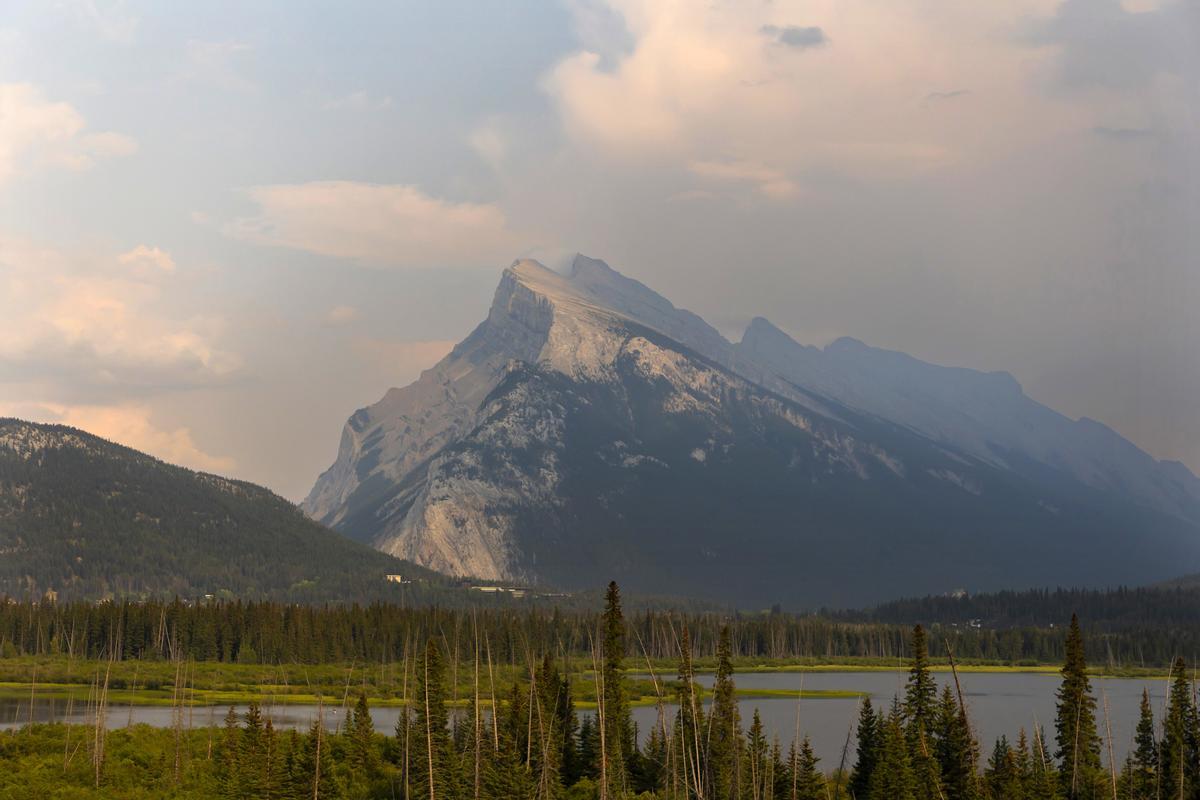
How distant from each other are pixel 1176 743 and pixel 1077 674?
9.17 meters

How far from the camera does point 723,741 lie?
12244 cm

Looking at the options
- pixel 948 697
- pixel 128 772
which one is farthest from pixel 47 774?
pixel 948 697

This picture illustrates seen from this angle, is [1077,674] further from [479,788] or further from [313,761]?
[313,761]

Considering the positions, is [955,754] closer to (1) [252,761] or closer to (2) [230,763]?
(1) [252,761]

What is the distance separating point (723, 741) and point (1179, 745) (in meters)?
36.7

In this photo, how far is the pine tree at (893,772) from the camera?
110562mm

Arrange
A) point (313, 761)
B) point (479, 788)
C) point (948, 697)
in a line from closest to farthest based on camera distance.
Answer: point (479, 788) → point (313, 761) → point (948, 697)

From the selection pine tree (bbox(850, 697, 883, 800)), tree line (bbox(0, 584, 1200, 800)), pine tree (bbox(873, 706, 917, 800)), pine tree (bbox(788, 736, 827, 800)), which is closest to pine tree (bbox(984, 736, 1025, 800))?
tree line (bbox(0, 584, 1200, 800))

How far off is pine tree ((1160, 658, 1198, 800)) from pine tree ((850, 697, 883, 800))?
22279 mm

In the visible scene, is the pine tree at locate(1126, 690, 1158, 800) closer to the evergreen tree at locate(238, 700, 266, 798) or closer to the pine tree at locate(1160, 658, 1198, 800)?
the pine tree at locate(1160, 658, 1198, 800)

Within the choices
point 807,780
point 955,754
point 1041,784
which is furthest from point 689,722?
point 1041,784

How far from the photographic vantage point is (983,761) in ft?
518

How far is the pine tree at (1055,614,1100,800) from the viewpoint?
116000mm

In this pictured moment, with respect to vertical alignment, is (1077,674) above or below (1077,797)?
above
